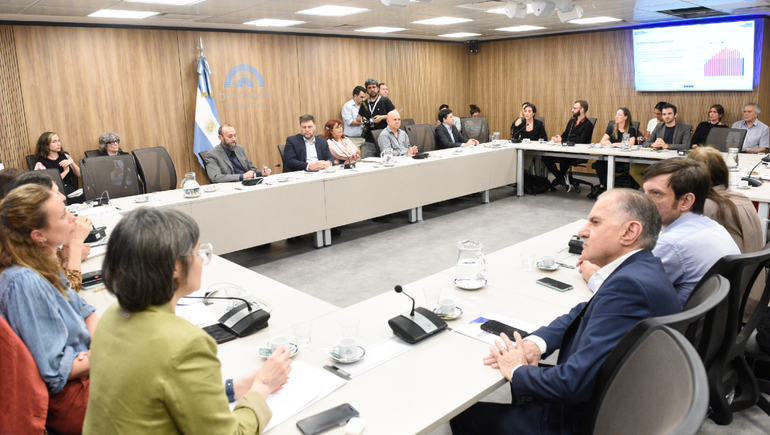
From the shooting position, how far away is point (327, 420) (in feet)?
4.93

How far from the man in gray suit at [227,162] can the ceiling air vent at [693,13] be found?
627cm

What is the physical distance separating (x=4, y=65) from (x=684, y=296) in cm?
719

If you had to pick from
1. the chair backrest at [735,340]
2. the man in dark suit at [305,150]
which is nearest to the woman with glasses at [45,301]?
the chair backrest at [735,340]

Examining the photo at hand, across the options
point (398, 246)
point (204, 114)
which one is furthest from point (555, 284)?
point (204, 114)

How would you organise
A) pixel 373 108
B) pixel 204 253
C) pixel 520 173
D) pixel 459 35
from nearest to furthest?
1. pixel 204 253
2. pixel 520 173
3. pixel 373 108
4. pixel 459 35

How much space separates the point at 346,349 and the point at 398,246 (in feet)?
12.6

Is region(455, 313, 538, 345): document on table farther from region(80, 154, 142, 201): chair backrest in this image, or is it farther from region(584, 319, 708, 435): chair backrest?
region(80, 154, 142, 201): chair backrest

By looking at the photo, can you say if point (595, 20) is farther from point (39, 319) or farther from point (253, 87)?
point (39, 319)

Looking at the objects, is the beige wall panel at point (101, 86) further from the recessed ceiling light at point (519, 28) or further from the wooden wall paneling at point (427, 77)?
the recessed ceiling light at point (519, 28)

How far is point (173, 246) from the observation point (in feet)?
4.15

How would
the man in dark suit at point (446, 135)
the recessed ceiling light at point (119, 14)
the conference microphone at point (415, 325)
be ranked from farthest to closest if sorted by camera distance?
1. the man in dark suit at point (446, 135)
2. the recessed ceiling light at point (119, 14)
3. the conference microphone at point (415, 325)

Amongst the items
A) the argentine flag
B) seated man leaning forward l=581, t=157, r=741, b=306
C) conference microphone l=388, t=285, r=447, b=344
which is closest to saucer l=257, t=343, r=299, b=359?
conference microphone l=388, t=285, r=447, b=344

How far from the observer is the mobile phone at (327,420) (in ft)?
4.83

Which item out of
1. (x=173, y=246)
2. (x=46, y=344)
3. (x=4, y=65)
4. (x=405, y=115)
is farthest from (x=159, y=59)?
(x=173, y=246)
